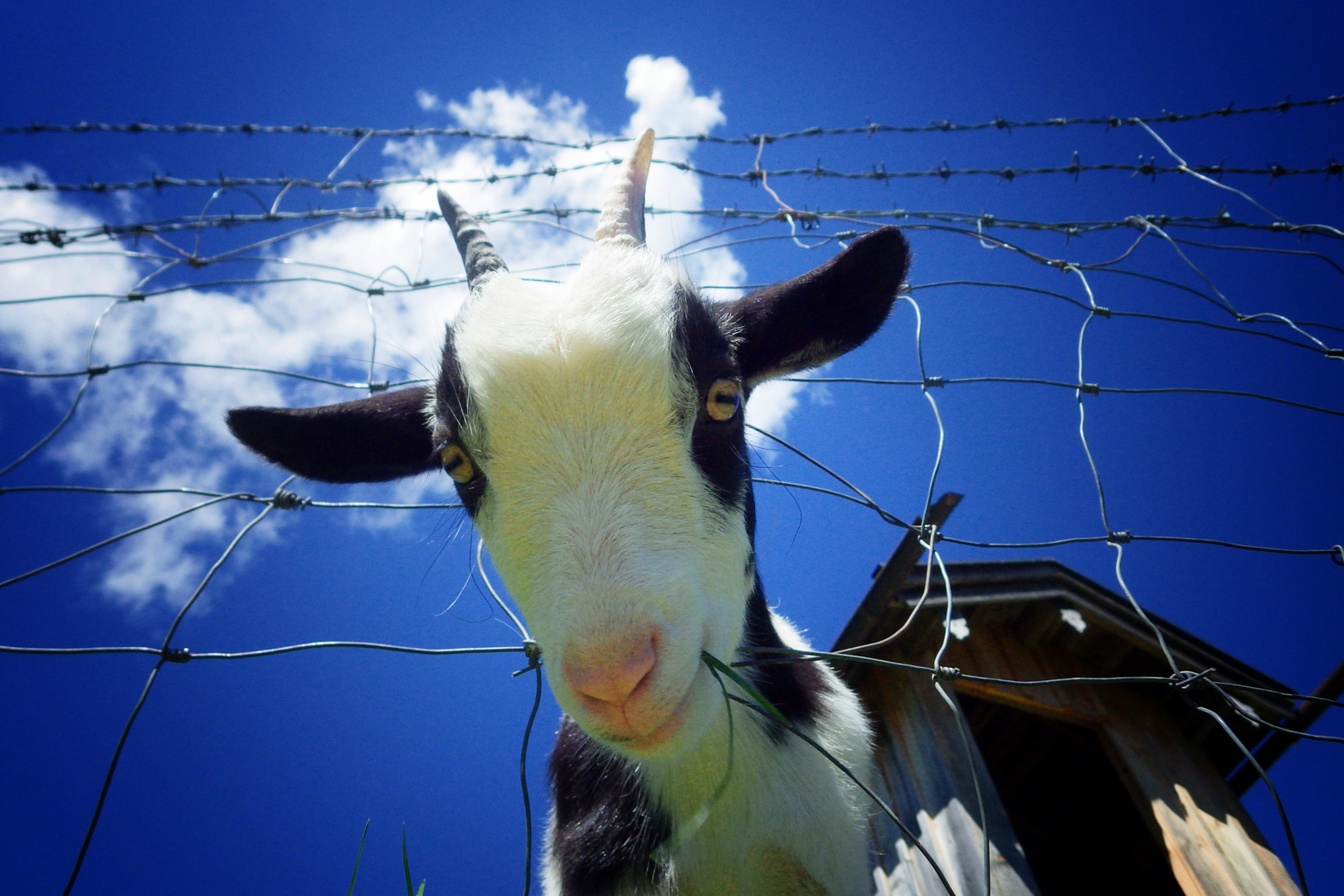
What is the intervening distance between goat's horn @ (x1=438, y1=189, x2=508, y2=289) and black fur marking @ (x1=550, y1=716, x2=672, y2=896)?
4.85 feet

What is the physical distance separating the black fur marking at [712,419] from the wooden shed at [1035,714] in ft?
4.14

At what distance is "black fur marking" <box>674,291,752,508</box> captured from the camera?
1.68m

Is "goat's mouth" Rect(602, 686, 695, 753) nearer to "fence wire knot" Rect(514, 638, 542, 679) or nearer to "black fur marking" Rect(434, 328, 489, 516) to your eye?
"fence wire knot" Rect(514, 638, 542, 679)

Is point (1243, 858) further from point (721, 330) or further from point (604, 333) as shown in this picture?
point (604, 333)

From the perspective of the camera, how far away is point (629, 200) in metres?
2.26

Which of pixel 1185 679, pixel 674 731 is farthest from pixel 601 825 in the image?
pixel 1185 679

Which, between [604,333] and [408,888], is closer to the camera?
[408,888]

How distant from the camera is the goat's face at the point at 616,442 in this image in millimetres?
1265

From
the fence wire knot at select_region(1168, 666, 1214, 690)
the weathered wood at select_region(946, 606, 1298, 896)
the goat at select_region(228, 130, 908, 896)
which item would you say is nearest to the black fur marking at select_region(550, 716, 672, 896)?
the goat at select_region(228, 130, 908, 896)

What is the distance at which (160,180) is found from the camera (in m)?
2.95

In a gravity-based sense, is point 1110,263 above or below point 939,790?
above

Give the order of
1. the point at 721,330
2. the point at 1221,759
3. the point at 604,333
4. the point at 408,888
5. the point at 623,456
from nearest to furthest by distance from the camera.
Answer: the point at 408,888, the point at 623,456, the point at 604,333, the point at 721,330, the point at 1221,759

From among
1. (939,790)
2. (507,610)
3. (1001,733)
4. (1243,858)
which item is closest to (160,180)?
(507,610)

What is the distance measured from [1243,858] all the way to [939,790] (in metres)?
1.25
